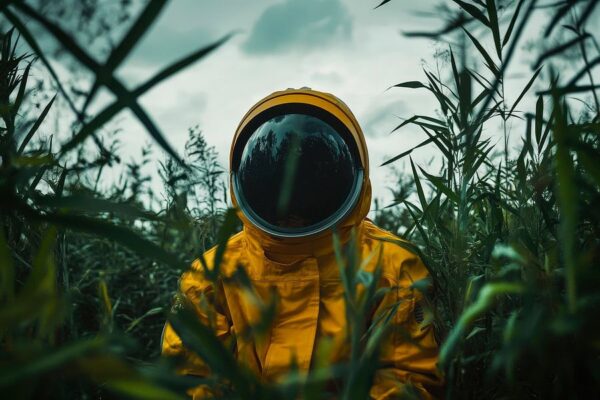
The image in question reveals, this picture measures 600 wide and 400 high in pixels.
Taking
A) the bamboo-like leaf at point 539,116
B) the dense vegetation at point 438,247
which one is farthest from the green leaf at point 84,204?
the bamboo-like leaf at point 539,116

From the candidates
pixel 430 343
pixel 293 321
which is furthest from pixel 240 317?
pixel 430 343

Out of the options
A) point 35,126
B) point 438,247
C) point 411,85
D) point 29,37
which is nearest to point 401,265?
point 438,247

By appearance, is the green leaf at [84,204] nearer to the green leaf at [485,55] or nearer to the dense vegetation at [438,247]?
the dense vegetation at [438,247]

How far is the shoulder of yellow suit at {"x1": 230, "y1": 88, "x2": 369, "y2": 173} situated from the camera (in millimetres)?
1963

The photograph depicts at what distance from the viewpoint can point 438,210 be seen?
1609mm

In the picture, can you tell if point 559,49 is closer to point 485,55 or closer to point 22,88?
point 485,55

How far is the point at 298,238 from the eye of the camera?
1.77 metres

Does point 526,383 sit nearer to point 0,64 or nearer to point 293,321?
point 293,321

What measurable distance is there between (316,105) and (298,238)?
18.7 inches

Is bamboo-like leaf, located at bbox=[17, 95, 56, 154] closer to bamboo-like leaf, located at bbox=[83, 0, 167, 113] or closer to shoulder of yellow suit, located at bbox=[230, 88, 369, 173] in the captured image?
bamboo-like leaf, located at bbox=[83, 0, 167, 113]

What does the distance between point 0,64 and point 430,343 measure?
1.31 meters

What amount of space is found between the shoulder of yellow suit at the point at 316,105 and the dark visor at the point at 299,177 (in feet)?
0.20

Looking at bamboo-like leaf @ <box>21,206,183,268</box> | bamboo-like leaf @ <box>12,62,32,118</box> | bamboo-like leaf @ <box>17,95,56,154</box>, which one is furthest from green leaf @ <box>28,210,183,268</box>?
bamboo-like leaf @ <box>12,62,32,118</box>

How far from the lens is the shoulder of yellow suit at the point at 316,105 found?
1963 millimetres
